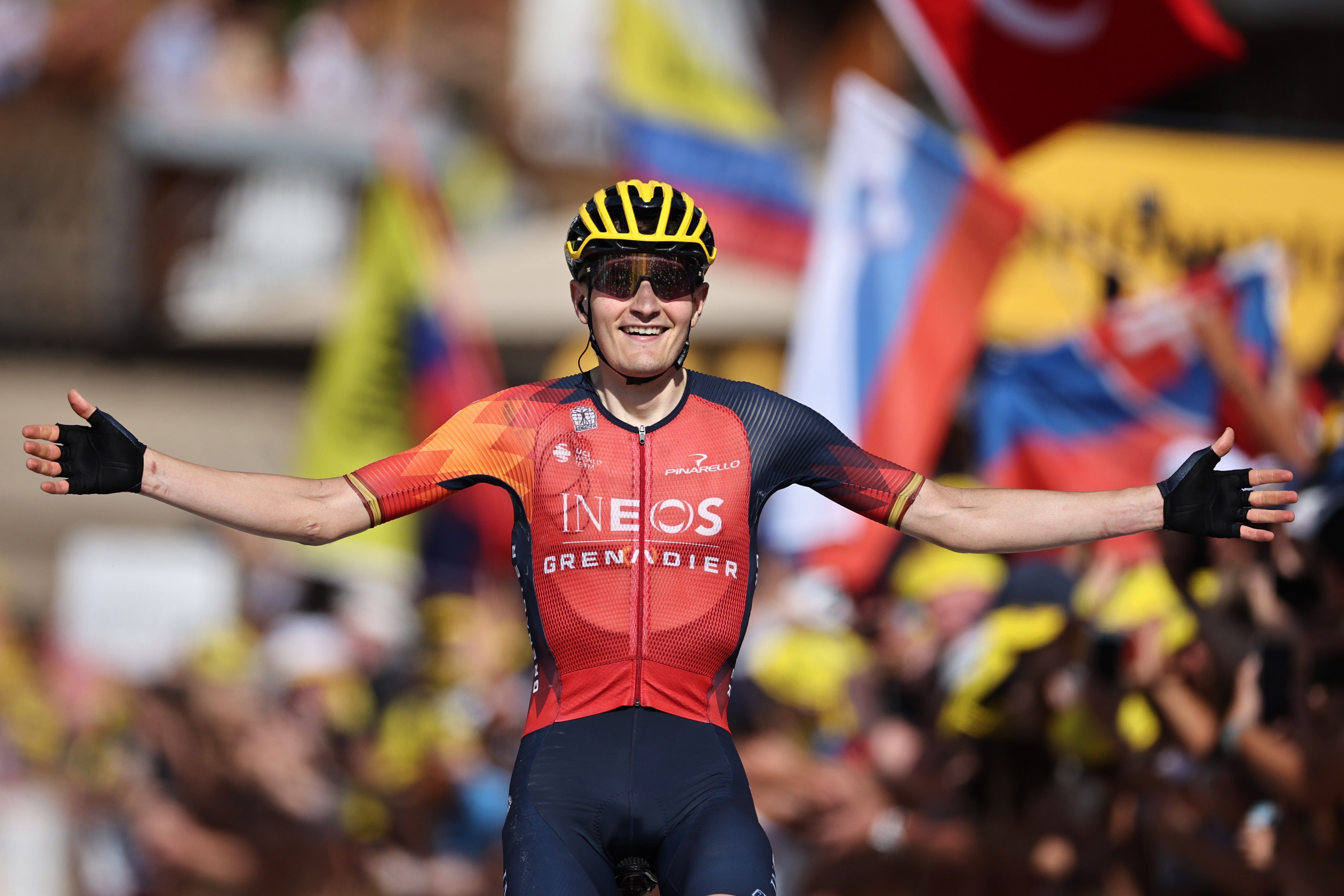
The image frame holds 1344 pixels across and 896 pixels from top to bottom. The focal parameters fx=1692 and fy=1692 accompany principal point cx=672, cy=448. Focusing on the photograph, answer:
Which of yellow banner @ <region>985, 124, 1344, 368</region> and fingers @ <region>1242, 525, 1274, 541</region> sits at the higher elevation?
yellow banner @ <region>985, 124, 1344, 368</region>

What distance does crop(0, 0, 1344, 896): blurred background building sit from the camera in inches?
250

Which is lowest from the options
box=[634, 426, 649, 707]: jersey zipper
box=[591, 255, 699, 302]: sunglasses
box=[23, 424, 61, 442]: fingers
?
box=[634, 426, 649, 707]: jersey zipper

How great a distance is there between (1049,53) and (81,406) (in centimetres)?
549

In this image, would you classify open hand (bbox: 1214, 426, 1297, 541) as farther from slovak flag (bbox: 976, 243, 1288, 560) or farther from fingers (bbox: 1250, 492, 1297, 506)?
slovak flag (bbox: 976, 243, 1288, 560)

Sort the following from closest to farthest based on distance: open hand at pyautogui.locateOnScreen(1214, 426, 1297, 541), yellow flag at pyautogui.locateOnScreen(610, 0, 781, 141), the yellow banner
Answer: open hand at pyautogui.locateOnScreen(1214, 426, 1297, 541), yellow flag at pyautogui.locateOnScreen(610, 0, 781, 141), the yellow banner

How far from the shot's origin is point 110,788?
1232 centimetres

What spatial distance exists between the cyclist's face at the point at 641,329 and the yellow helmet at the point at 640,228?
3.8 inches

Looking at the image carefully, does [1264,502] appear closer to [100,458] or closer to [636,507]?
[636,507]

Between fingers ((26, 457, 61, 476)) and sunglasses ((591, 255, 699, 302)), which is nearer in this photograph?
fingers ((26, 457, 61, 476))

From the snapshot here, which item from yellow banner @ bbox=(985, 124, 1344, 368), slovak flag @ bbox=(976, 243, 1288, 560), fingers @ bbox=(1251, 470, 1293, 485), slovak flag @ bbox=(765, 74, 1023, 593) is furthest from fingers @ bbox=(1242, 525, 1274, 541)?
yellow banner @ bbox=(985, 124, 1344, 368)

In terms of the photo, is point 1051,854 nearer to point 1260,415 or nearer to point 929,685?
point 929,685

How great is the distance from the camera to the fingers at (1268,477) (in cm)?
413

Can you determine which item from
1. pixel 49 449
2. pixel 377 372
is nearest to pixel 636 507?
pixel 49 449

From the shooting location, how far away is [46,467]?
13.4ft
